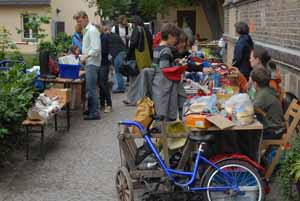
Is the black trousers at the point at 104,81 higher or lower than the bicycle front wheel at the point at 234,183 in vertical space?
higher

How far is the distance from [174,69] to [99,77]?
516 centimetres

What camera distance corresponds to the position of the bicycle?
5328 millimetres

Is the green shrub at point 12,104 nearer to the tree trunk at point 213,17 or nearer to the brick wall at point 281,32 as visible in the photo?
the brick wall at point 281,32

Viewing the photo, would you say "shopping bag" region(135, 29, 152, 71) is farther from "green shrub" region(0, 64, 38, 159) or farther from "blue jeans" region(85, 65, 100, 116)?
"green shrub" region(0, 64, 38, 159)

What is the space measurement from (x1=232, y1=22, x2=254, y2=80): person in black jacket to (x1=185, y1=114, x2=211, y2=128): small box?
4.41 m

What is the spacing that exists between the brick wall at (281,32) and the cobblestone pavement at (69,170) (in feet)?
8.58

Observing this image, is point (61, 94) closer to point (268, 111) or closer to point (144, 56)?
point (144, 56)

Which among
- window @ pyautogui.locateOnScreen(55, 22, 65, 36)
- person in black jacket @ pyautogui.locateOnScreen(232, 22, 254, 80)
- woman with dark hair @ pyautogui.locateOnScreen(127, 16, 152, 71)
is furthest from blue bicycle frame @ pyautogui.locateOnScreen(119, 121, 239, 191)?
window @ pyautogui.locateOnScreen(55, 22, 65, 36)

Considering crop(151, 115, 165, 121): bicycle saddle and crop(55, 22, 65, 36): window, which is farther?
crop(55, 22, 65, 36): window

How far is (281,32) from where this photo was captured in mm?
9391

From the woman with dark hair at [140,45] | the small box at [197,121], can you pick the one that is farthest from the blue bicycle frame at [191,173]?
the woman with dark hair at [140,45]

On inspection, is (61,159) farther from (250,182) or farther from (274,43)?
(274,43)

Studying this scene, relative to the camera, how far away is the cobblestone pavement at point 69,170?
6.38 m

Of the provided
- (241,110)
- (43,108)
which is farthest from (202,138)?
(43,108)
